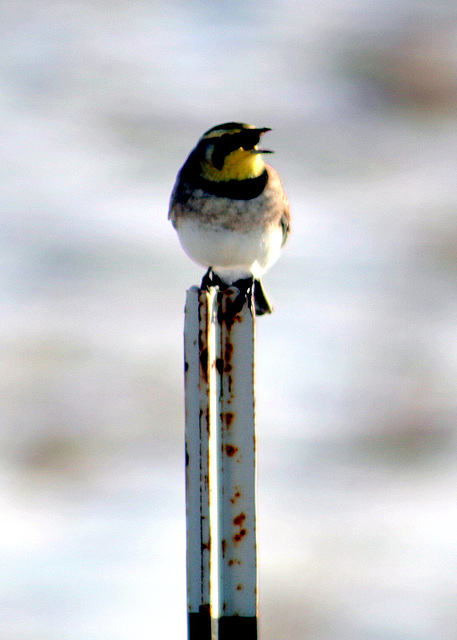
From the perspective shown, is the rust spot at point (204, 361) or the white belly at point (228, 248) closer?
the rust spot at point (204, 361)

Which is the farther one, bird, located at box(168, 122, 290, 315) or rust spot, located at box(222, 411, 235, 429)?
bird, located at box(168, 122, 290, 315)

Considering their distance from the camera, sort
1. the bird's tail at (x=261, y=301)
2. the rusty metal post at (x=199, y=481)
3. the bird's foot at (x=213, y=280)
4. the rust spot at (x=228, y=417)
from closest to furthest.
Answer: the rusty metal post at (x=199, y=481)
the rust spot at (x=228, y=417)
the bird's tail at (x=261, y=301)
the bird's foot at (x=213, y=280)

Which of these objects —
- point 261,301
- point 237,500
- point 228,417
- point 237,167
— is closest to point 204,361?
point 228,417

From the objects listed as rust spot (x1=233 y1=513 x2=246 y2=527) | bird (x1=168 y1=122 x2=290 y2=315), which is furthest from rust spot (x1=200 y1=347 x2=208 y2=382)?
bird (x1=168 y1=122 x2=290 y2=315)

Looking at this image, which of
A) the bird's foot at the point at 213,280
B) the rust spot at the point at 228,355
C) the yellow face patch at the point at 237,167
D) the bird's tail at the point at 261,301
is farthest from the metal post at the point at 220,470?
the yellow face patch at the point at 237,167

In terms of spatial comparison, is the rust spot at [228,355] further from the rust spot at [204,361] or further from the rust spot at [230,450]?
the rust spot at [230,450]

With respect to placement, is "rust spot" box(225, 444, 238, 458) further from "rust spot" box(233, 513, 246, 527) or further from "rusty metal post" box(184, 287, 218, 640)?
"rust spot" box(233, 513, 246, 527)
